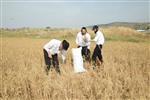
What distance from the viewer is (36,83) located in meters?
6.18

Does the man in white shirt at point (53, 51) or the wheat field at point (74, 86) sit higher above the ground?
the man in white shirt at point (53, 51)

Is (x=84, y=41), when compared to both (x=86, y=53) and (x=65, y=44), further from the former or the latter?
(x=65, y=44)

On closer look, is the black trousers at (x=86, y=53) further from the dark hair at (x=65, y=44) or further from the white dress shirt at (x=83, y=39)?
the dark hair at (x=65, y=44)

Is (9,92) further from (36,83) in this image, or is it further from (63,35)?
(63,35)

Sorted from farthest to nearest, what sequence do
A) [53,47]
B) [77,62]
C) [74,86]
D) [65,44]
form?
[77,62], [53,47], [65,44], [74,86]

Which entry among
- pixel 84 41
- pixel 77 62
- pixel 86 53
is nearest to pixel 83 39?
pixel 84 41

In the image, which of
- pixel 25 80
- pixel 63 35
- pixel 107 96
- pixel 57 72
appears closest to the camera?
pixel 107 96

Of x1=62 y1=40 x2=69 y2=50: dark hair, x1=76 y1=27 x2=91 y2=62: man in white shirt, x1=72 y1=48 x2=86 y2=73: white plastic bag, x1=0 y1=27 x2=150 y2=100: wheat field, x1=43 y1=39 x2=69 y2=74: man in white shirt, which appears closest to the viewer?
x1=0 y1=27 x2=150 y2=100: wheat field

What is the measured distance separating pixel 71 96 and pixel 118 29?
3495 centimetres

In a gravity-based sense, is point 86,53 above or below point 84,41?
below

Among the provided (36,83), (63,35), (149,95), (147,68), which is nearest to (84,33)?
(147,68)

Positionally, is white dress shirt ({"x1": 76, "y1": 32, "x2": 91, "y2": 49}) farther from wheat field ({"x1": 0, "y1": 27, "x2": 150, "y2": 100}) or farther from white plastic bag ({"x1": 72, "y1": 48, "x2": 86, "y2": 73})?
wheat field ({"x1": 0, "y1": 27, "x2": 150, "y2": 100})

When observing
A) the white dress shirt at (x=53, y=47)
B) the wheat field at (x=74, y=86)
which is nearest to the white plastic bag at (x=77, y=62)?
the white dress shirt at (x=53, y=47)

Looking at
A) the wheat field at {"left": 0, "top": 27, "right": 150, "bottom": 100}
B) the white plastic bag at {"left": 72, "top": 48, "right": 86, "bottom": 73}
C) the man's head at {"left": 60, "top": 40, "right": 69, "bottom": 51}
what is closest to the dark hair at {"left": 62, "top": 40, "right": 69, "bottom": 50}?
the man's head at {"left": 60, "top": 40, "right": 69, "bottom": 51}
